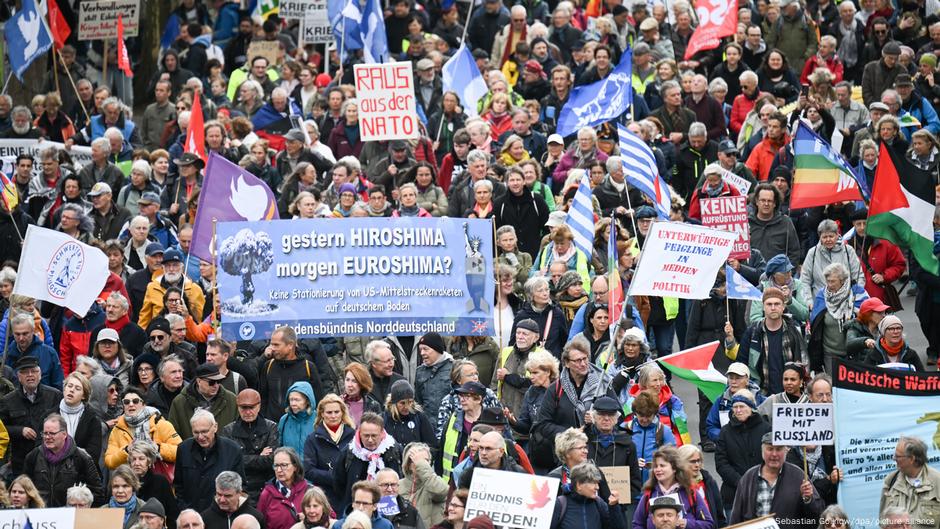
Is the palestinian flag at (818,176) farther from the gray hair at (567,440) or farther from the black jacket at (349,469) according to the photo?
the black jacket at (349,469)

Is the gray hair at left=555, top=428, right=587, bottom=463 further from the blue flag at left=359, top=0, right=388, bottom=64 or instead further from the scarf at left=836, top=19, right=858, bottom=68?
the scarf at left=836, top=19, right=858, bottom=68

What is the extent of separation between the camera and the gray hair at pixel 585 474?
1286cm

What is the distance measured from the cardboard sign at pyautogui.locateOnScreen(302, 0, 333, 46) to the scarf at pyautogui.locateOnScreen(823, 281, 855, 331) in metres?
11.6

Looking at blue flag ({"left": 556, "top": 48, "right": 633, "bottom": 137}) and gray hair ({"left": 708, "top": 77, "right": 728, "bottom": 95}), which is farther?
gray hair ({"left": 708, "top": 77, "right": 728, "bottom": 95})

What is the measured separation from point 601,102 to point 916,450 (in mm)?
9610

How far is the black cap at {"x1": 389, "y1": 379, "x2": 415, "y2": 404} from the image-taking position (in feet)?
47.3

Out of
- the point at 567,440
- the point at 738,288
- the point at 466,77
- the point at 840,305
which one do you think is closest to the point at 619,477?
the point at 567,440

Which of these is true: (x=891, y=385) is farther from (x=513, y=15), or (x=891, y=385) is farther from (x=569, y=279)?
(x=513, y=15)

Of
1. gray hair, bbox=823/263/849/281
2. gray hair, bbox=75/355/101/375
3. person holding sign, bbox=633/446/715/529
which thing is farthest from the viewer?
gray hair, bbox=823/263/849/281

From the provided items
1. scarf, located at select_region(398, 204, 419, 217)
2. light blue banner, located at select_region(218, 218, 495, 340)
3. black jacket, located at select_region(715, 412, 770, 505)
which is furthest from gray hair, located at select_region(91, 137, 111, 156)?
black jacket, located at select_region(715, 412, 770, 505)

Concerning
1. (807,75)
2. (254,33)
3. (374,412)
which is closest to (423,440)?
(374,412)

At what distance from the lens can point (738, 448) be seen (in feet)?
47.6

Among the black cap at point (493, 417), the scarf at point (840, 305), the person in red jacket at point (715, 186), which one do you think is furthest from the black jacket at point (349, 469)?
the person in red jacket at point (715, 186)

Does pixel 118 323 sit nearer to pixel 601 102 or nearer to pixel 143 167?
pixel 143 167
